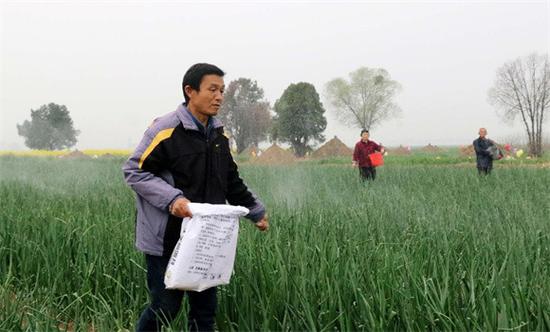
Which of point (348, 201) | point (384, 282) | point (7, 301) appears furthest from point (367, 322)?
point (348, 201)

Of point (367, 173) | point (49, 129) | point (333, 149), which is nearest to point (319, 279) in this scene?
point (367, 173)

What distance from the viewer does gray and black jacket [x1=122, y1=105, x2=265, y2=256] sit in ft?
7.04

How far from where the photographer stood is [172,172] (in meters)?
2.20

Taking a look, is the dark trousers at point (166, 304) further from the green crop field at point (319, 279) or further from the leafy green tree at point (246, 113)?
the leafy green tree at point (246, 113)

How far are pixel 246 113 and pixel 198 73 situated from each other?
4560cm

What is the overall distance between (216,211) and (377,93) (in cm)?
4756

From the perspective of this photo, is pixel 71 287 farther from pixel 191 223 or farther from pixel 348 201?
pixel 348 201

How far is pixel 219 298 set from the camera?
2.68 m

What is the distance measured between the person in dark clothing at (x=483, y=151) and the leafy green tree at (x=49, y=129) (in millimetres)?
61467

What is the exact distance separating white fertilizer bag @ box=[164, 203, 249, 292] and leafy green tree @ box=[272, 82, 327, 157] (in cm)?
3772

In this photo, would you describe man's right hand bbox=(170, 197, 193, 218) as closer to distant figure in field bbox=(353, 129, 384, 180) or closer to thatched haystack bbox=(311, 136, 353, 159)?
distant figure in field bbox=(353, 129, 384, 180)

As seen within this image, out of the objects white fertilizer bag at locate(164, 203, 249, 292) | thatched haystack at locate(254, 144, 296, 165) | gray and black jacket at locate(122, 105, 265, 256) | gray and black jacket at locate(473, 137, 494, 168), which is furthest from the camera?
thatched haystack at locate(254, 144, 296, 165)

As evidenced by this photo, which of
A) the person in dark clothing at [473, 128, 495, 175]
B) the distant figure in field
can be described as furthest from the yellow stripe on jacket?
the person in dark clothing at [473, 128, 495, 175]

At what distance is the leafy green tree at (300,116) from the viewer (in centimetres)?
4034
